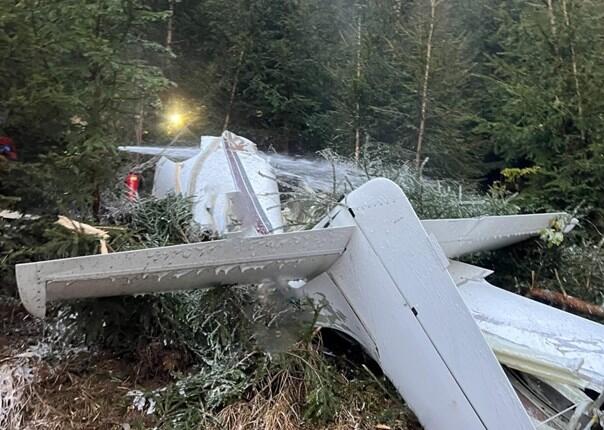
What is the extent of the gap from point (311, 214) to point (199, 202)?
41.3 inches

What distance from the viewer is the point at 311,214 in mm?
2750

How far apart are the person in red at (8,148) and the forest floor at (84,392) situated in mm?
954

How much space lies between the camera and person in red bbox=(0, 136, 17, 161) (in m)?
2.81

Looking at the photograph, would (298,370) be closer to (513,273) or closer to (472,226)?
(472,226)

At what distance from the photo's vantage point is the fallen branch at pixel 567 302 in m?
3.08

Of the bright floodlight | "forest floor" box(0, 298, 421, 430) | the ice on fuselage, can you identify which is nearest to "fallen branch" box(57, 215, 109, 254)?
"forest floor" box(0, 298, 421, 430)

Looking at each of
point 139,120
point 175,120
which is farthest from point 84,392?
point 175,120

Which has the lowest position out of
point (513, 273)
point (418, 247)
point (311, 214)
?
point (513, 273)

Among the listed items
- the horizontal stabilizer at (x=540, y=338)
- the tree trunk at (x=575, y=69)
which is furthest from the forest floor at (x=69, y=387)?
the tree trunk at (x=575, y=69)

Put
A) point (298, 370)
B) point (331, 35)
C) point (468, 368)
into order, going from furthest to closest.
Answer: point (331, 35), point (298, 370), point (468, 368)

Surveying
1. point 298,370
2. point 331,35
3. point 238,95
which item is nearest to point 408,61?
point 331,35

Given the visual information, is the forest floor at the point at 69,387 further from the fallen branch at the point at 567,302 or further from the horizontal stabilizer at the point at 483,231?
the fallen branch at the point at 567,302

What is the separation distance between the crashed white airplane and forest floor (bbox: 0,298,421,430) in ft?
1.03

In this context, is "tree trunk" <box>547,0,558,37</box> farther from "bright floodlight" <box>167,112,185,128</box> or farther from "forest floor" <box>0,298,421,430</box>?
"bright floodlight" <box>167,112,185,128</box>
